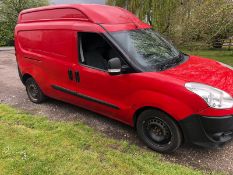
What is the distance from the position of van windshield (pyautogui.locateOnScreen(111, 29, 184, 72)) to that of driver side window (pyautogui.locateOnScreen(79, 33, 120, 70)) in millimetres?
361

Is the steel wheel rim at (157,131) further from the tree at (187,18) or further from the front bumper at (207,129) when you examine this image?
the tree at (187,18)

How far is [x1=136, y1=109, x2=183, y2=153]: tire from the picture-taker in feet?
12.6

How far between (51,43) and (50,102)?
1.55 meters

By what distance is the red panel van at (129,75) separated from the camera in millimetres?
3635

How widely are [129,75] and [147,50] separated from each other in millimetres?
638

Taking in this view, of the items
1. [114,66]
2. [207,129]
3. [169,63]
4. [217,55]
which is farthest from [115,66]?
[217,55]

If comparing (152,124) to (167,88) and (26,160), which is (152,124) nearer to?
(167,88)

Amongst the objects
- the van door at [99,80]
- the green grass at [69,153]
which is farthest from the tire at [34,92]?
the van door at [99,80]

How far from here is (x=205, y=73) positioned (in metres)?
4.11

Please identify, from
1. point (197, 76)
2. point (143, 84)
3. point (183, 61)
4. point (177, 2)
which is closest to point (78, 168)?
point (143, 84)

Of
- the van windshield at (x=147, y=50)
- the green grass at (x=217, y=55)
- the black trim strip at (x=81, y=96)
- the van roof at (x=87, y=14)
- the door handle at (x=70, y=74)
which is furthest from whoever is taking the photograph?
the green grass at (x=217, y=55)

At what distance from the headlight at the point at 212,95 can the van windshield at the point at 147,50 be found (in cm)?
70

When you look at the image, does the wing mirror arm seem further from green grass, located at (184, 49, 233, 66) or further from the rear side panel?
green grass, located at (184, 49, 233, 66)

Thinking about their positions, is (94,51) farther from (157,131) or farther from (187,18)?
(187,18)
